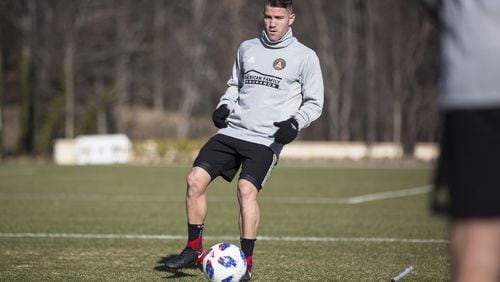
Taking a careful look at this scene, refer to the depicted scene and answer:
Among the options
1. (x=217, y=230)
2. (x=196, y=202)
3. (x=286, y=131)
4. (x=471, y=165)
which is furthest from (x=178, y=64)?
(x=471, y=165)

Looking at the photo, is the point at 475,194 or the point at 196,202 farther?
the point at 196,202

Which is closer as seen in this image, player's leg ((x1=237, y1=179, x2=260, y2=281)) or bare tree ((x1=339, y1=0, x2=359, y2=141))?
player's leg ((x1=237, y1=179, x2=260, y2=281))

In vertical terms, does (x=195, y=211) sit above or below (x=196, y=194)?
below

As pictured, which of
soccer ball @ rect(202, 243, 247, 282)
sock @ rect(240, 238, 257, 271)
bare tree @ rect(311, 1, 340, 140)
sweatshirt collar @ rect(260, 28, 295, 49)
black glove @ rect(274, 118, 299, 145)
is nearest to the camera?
soccer ball @ rect(202, 243, 247, 282)

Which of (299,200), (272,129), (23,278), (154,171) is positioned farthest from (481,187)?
(154,171)

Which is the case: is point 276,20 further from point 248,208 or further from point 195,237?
point 195,237

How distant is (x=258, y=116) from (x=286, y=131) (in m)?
0.38

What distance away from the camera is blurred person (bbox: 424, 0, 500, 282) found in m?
3.17

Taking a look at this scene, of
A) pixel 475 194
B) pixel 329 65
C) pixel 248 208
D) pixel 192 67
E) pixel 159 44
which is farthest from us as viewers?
pixel 159 44

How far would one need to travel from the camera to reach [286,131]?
6.38 meters

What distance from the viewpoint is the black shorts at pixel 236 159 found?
662 cm

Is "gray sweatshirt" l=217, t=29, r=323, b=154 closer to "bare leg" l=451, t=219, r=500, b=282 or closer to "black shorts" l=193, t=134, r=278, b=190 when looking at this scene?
"black shorts" l=193, t=134, r=278, b=190

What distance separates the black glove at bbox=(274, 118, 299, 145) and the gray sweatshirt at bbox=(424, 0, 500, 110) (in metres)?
3.07

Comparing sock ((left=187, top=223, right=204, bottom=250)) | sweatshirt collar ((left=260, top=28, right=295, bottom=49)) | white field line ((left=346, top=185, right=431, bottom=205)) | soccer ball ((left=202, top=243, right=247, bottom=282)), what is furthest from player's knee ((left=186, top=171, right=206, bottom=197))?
white field line ((left=346, top=185, right=431, bottom=205))
